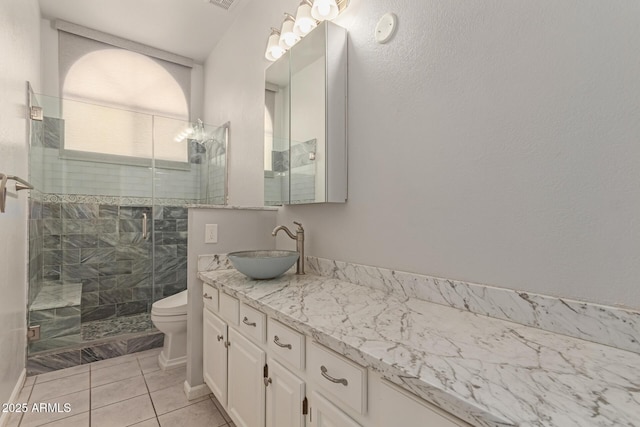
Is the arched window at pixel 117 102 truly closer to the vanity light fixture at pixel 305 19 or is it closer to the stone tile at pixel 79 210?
the stone tile at pixel 79 210

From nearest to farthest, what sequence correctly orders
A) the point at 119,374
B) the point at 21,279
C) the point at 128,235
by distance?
the point at 21,279, the point at 119,374, the point at 128,235

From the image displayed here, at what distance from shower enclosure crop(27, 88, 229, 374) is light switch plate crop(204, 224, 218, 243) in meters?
1.17

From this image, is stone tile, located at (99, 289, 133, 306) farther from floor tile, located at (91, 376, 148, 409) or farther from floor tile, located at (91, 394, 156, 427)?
floor tile, located at (91, 394, 156, 427)

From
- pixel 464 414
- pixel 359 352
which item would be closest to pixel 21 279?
pixel 359 352

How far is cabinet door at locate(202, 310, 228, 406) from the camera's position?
1.52 metres

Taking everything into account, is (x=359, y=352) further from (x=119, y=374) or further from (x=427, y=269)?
(x=119, y=374)

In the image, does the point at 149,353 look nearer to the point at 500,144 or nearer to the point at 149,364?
the point at 149,364

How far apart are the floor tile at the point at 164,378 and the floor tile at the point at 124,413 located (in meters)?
0.15

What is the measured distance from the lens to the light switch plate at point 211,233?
6.09ft

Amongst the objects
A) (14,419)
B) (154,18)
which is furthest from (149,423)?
(154,18)

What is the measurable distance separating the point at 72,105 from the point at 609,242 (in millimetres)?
3870

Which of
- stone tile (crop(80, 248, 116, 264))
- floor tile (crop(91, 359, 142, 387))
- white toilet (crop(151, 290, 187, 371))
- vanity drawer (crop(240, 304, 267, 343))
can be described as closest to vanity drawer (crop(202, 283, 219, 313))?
vanity drawer (crop(240, 304, 267, 343))

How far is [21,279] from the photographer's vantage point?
201cm

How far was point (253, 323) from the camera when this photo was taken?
1.24 meters
